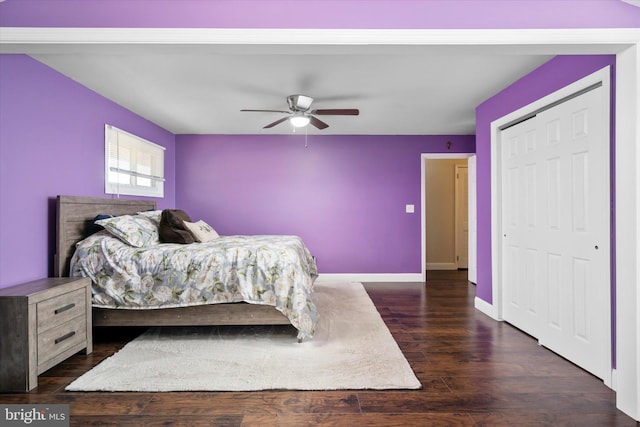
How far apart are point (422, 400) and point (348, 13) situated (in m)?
2.18

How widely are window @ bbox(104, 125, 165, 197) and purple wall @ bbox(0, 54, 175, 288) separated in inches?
9.6

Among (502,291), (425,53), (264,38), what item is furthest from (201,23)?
(502,291)

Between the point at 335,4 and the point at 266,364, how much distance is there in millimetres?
2314

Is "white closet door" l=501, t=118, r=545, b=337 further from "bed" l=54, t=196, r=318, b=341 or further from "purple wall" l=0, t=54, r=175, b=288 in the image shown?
"purple wall" l=0, t=54, r=175, b=288

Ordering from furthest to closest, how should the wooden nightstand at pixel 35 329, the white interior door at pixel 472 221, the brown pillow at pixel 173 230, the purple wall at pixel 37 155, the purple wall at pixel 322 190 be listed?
the purple wall at pixel 322 190 → the white interior door at pixel 472 221 → the brown pillow at pixel 173 230 → the purple wall at pixel 37 155 → the wooden nightstand at pixel 35 329

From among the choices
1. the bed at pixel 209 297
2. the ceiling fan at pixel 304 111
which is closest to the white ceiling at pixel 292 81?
the ceiling fan at pixel 304 111

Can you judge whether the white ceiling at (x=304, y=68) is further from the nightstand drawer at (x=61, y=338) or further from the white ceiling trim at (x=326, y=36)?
the nightstand drawer at (x=61, y=338)

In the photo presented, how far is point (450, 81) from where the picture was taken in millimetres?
3326

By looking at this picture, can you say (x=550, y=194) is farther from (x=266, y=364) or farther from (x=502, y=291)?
(x=266, y=364)

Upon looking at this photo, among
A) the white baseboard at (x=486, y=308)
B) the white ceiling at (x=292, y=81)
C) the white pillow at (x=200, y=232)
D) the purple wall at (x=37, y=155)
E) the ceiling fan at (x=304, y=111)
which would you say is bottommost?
the white baseboard at (x=486, y=308)

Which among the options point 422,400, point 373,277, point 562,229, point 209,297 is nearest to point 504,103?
point 562,229

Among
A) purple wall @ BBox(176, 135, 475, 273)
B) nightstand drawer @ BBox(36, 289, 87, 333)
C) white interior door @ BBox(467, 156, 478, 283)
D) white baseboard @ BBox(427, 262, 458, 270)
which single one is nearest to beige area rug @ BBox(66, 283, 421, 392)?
nightstand drawer @ BBox(36, 289, 87, 333)

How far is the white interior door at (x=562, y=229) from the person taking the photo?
7.66 feet

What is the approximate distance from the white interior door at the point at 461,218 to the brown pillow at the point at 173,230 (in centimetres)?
506
